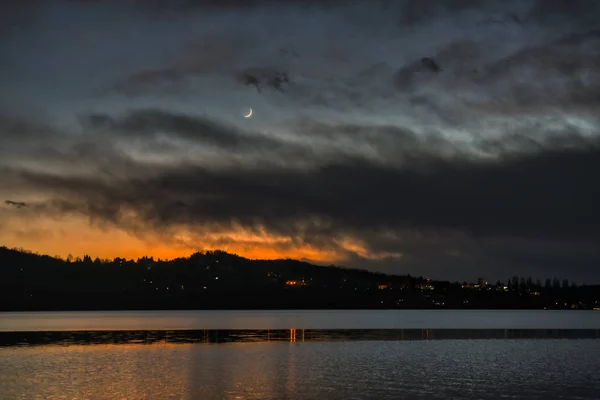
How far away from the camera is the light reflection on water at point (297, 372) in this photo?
200 ft

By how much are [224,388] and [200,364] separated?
22.3 m

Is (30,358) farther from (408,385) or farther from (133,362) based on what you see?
(408,385)

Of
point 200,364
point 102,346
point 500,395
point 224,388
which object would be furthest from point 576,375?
point 102,346

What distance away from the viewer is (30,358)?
91.4 meters

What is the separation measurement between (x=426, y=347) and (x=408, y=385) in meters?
52.4

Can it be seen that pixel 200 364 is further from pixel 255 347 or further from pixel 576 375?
pixel 576 375

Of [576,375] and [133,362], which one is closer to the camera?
[576,375]

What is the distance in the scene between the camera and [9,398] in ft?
186

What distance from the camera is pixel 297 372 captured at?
251ft

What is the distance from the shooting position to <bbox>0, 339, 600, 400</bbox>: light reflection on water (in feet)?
200

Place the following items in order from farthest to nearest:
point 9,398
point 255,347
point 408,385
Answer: point 255,347, point 408,385, point 9,398

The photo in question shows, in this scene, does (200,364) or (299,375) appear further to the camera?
(200,364)

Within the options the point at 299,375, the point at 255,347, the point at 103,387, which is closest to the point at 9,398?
the point at 103,387

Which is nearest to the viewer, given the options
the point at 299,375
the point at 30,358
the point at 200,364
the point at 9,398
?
the point at 9,398
